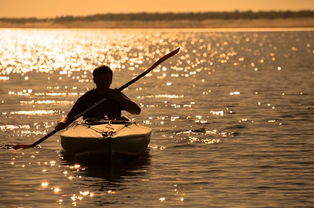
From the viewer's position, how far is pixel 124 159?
2242 cm

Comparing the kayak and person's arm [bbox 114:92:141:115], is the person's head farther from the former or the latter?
the kayak

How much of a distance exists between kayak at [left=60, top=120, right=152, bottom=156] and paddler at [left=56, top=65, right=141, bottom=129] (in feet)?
1.13

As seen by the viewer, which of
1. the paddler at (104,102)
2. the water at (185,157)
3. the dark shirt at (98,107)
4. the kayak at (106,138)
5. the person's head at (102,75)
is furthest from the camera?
the dark shirt at (98,107)

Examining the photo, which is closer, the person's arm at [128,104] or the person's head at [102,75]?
the person's head at [102,75]

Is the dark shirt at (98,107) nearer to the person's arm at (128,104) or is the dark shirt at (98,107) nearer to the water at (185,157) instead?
the person's arm at (128,104)

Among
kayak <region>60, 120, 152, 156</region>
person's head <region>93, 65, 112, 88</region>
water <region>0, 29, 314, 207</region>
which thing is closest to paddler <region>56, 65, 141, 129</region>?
person's head <region>93, 65, 112, 88</region>

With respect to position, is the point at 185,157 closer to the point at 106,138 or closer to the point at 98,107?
the point at 98,107

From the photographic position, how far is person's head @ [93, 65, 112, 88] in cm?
2178

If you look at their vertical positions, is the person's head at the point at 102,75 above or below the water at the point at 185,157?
above

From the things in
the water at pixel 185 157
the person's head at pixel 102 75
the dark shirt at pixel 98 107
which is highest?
the person's head at pixel 102 75

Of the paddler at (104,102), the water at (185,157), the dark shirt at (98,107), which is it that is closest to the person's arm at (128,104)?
the paddler at (104,102)

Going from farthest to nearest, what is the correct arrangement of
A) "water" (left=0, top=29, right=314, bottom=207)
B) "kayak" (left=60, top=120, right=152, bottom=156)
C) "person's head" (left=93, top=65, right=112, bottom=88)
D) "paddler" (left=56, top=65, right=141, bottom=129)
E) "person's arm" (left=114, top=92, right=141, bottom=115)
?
"person's arm" (left=114, top=92, right=141, bottom=115)
"paddler" (left=56, top=65, right=141, bottom=129)
"person's head" (left=93, top=65, right=112, bottom=88)
"kayak" (left=60, top=120, right=152, bottom=156)
"water" (left=0, top=29, right=314, bottom=207)

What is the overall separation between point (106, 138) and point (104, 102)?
164 centimetres

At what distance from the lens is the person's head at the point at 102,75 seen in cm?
2178
